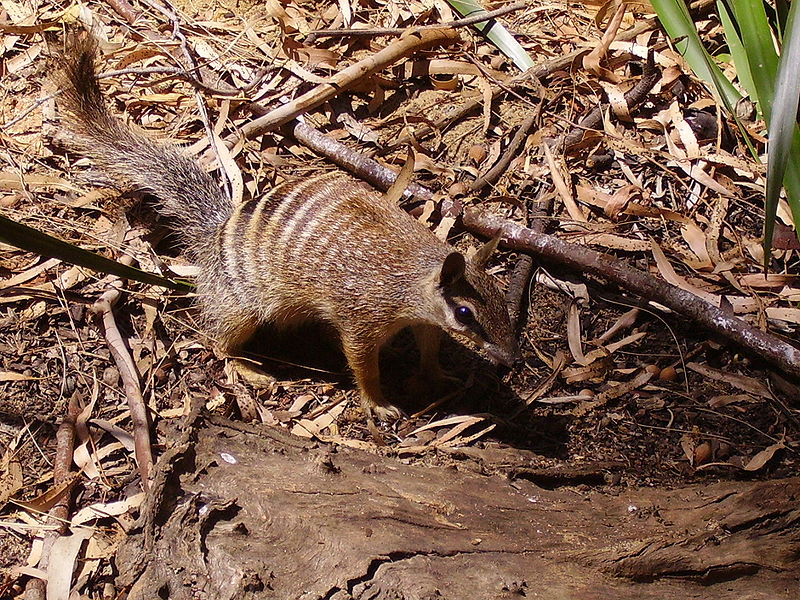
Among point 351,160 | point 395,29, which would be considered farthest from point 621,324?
point 395,29

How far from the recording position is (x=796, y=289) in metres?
3.79

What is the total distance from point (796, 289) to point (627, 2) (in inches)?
80.3

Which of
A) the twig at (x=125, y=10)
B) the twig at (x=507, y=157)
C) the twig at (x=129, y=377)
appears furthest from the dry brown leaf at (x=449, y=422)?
the twig at (x=125, y=10)

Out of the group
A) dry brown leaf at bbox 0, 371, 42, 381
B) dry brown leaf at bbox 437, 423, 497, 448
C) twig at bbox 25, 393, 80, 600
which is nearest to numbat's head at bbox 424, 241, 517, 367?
dry brown leaf at bbox 437, 423, 497, 448

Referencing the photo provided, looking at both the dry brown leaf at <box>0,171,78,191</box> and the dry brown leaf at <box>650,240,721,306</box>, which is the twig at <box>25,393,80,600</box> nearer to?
the dry brown leaf at <box>0,171,78,191</box>

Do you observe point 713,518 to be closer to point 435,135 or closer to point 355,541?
point 355,541

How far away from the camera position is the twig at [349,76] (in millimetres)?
4344

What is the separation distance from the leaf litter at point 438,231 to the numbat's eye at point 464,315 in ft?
1.78

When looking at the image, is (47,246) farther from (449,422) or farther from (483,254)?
(449,422)

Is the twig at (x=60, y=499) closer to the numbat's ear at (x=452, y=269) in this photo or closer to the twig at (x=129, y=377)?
the twig at (x=129, y=377)

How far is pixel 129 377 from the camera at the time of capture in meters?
3.49

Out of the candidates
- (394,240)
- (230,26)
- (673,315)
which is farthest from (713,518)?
(230,26)

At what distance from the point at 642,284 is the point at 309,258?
1.52 metres

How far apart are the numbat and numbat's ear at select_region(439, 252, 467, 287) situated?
0.02 meters
